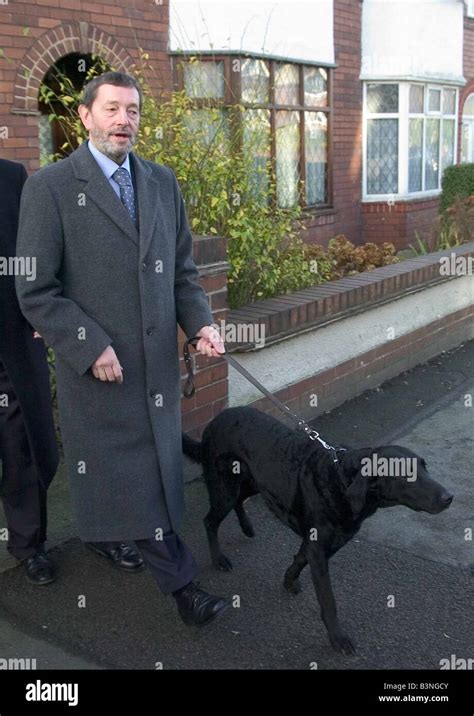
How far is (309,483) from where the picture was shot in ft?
10.9

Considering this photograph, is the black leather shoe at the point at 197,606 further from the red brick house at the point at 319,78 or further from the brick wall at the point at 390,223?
the brick wall at the point at 390,223

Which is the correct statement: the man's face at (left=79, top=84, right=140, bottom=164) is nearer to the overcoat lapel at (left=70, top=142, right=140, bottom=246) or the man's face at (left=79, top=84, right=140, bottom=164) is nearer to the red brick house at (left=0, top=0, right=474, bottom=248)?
the overcoat lapel at (left=70, top=142, right=140, bottom=246)

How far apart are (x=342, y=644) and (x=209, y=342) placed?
125cm

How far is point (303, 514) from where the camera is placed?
10.9ft

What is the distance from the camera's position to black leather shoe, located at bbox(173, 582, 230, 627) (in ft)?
10.6

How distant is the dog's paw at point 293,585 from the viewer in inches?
143

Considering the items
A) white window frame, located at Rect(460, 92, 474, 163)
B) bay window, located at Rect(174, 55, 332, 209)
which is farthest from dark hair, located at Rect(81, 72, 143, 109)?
white window frame, located at Rect(460, 92, 474, 163)

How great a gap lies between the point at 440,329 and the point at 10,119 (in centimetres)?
471

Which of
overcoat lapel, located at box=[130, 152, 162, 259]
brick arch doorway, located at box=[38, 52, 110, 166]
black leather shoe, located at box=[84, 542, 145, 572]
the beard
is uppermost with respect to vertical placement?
brick arch doorway, located at box=[38, 52, 110, 166]

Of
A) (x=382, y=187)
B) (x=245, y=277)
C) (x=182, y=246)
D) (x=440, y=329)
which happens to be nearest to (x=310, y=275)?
(x=245, y=277)

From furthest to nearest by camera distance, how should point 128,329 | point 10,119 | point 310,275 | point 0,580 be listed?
1. point 10,119
2. point 310,275
3. point 0,580
4. point 128,329

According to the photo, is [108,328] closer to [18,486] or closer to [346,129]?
[18,486]

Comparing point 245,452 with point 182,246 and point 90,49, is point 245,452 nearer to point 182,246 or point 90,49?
point 182,246
